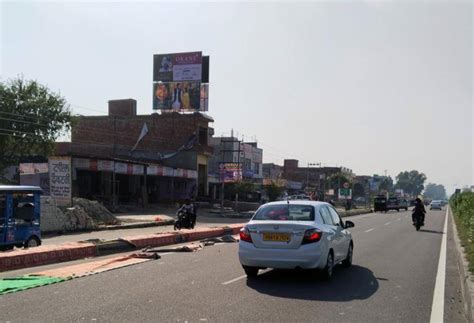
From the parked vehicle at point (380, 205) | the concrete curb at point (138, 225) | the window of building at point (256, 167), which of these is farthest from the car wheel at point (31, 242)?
the window of building at point (256, 167)

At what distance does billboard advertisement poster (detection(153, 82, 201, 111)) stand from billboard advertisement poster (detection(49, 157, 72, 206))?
122ft

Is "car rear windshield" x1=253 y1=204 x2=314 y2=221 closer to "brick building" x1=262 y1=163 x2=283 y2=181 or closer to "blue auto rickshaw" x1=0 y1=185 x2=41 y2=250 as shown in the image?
"blue auto rickshaw" x1=0 y1=185 x2=41 y2=250

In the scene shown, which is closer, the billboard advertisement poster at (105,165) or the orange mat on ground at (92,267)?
the orange mat on ground at (92,267)

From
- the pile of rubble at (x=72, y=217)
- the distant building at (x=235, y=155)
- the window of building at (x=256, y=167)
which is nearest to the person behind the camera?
the pile of rubble at (x=72, y=217)

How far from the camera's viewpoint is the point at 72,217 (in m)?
25.2

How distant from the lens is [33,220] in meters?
16.1

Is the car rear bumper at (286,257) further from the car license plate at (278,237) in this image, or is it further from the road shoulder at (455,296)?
the road shoulder at (455,296)

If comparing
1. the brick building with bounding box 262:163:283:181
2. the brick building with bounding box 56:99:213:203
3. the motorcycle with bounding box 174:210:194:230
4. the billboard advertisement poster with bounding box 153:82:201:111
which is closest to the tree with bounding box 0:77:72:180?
the brick building with bounding box 56:99:213:203

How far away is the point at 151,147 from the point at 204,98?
8695 mm

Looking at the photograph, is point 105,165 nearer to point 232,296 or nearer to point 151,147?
point 151,147

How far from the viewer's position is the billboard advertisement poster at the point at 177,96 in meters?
62.7

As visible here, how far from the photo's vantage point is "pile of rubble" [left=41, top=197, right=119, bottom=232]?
23875mm

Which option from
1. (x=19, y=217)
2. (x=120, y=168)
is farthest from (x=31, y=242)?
(x=120, y=168)

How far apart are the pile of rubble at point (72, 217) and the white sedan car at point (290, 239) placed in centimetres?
1542
